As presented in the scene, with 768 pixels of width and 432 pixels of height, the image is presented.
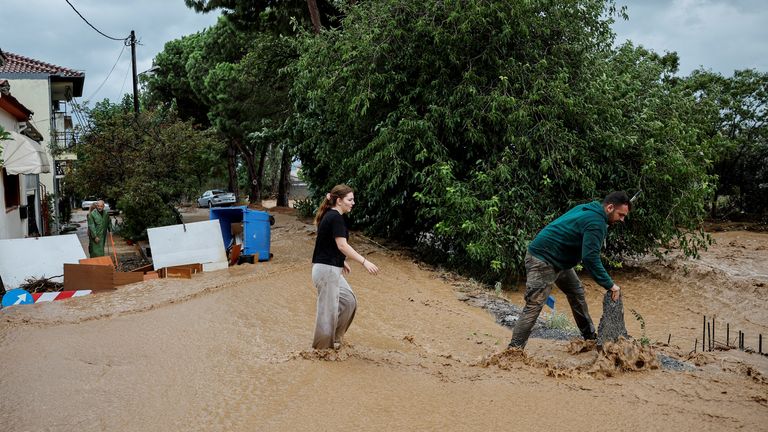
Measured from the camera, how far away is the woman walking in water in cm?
600

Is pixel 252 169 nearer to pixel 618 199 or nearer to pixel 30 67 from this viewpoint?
pixel 30 67

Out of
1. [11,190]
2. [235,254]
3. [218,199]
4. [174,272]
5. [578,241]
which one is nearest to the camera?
[578,241]

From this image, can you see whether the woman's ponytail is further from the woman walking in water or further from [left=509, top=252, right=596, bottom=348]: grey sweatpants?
[left=509, top=252, right=596, bottom=348]: grey sweatpants

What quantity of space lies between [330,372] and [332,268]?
93 centimetres

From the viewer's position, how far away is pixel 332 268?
19.9 feet

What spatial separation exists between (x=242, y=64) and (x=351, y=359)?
57.7ft

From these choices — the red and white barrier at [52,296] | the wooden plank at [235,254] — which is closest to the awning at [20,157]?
the red and white barrier at [52,296]

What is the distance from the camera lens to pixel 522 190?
41.4ft

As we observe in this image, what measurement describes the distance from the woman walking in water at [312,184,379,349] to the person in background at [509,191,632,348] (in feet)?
5.77

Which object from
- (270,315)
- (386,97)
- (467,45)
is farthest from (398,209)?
(270,315)

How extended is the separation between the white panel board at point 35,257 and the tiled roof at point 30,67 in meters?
17.3

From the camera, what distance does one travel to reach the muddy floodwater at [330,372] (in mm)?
4945

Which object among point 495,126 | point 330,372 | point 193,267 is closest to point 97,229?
point 193,267

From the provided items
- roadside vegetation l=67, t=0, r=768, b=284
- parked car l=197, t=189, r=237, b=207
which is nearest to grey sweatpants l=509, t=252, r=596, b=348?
roadside vegetation l=67, t=0, r=768, b=284
